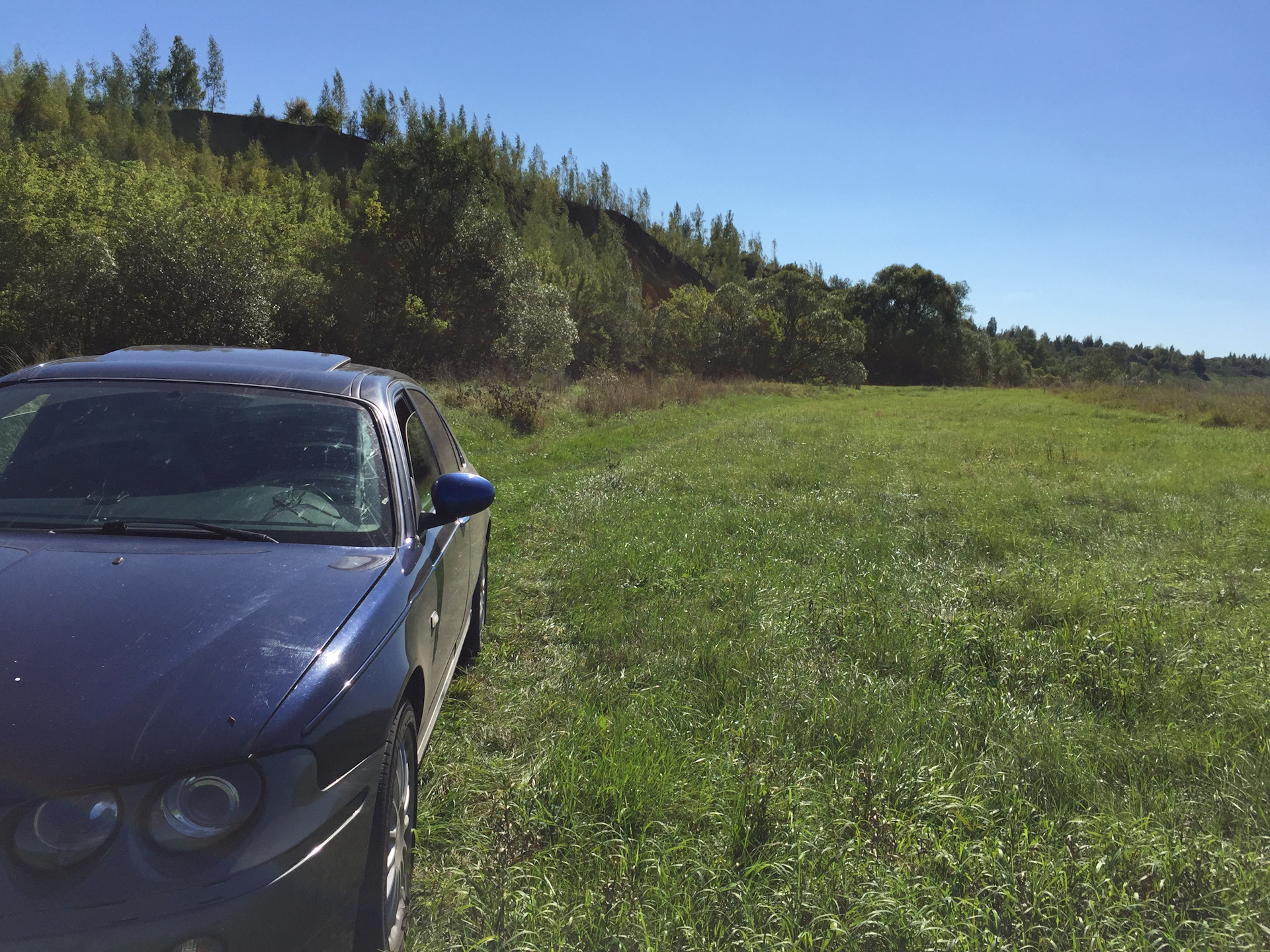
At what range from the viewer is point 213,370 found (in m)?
3.15

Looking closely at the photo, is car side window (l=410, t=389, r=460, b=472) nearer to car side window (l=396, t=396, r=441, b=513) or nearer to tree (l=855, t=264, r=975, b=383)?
car side window (l=396, t=396, r=441, b=513)

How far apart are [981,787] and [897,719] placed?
0.54 meters

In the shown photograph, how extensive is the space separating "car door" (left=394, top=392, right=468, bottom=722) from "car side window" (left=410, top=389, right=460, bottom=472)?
5.4 inches

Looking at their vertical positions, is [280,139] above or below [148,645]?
above

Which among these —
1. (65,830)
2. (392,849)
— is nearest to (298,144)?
(392,849)

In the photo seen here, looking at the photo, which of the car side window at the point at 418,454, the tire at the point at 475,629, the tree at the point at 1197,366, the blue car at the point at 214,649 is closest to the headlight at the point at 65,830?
the blue car at the point at 214,649

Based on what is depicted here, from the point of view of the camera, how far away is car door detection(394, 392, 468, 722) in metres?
2.62

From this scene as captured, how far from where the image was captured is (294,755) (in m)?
1.65

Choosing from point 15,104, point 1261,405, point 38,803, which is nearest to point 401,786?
point 38,803

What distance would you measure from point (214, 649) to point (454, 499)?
1.30 m

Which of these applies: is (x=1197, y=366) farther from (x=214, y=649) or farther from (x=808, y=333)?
(x=214, y=649)

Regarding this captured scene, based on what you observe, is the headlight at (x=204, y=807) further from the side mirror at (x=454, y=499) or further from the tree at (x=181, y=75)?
the tree at (x=181, y=75)

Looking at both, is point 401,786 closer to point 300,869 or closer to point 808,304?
point 300,869

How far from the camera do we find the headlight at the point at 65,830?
4.65ft
